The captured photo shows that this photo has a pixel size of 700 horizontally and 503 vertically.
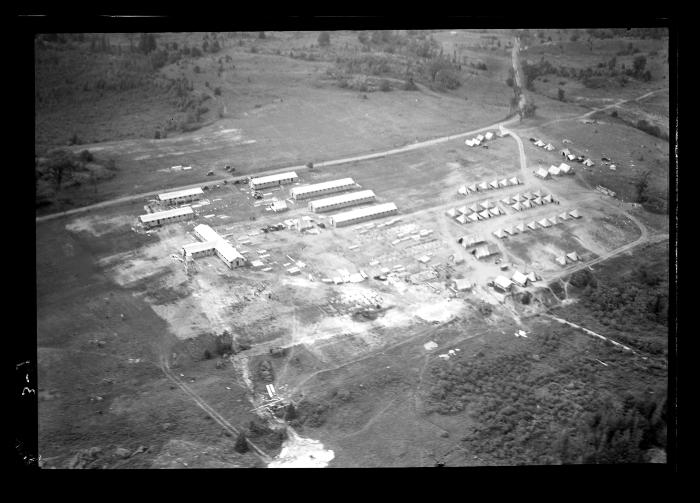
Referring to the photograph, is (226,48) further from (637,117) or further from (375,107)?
(637,117)

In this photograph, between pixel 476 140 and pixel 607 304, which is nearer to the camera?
pixel 607 304

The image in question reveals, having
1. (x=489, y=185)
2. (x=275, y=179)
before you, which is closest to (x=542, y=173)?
(x=489, y=185)

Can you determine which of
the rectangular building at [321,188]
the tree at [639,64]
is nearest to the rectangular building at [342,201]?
the rectangular building at [321,188]

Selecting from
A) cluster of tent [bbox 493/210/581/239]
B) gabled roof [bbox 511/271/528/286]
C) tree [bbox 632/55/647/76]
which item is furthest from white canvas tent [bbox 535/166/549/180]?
gabled roof [bbox 511/271/528/286]

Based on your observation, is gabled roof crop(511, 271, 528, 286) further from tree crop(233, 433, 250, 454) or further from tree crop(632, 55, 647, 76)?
tree crop(233, 433, 250, 454)

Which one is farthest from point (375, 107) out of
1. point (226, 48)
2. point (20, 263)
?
point (20, 263)

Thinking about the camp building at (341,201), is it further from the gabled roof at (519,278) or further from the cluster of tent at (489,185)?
the gabled roof at (519,278)
